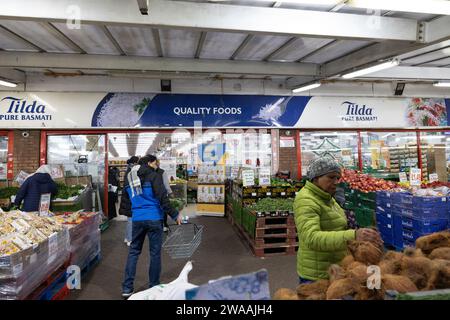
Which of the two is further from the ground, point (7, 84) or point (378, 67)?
point (7, 84)

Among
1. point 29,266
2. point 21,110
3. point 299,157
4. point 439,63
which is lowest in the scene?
point 29,266

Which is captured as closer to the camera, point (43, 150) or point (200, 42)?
point (200, 42)

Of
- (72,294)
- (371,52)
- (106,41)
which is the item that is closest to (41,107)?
(106,41)

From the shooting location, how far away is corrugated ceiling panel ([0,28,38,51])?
542 centimetres

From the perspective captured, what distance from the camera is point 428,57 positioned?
23.3 ft

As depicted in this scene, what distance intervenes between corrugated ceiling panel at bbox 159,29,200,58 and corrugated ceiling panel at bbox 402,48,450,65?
497 centimetres

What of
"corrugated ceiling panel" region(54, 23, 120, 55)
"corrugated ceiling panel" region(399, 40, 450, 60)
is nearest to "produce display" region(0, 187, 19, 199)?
"corrugated ceiling panel" region(54, 23, 120, 55)

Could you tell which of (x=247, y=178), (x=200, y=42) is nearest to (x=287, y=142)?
(x=247, y=178)

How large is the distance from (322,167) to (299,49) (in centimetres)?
460

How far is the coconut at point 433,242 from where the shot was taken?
2.10m

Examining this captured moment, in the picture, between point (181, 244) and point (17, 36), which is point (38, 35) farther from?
point (181, 244)

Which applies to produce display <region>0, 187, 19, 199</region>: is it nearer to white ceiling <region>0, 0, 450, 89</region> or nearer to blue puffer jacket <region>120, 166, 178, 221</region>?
white ceiling <region>0, 0, 450, 89</region>

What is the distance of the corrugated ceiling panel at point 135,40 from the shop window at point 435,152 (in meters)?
9.01

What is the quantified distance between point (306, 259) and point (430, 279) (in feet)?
2.91
